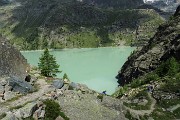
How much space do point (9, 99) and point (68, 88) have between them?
8.82 meters

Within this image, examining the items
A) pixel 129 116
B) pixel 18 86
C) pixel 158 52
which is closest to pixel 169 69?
pixel 158 52

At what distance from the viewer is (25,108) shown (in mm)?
37094

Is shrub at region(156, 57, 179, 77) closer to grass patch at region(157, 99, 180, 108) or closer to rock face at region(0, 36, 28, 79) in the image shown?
grass patch at region(157, 99, 180, 108)

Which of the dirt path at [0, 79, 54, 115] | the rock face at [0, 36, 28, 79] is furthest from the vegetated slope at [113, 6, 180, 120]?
the rock face at [0, 36, 28, 79]

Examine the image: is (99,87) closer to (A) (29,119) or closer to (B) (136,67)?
(B) (136,67)

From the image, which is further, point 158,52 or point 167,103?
point 158,52

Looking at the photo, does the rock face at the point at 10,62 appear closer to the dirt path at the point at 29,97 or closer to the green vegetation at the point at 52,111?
the dirt path at the point at 29,97

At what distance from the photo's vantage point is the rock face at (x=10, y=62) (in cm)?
5062

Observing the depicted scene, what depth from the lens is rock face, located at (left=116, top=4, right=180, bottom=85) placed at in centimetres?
13838

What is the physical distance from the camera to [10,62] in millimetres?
53250

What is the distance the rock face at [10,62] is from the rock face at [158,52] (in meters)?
82.1

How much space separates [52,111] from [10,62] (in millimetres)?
18186

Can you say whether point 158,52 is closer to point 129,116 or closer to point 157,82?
point 157,82

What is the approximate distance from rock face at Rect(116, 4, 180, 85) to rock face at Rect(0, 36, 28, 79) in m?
82.1
